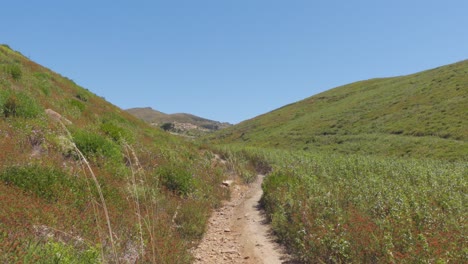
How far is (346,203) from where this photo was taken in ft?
34.8

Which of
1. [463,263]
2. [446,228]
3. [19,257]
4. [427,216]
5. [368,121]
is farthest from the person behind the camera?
[368,121]

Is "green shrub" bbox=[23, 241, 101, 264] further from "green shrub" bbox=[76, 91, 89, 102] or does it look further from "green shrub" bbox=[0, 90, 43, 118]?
"green shrub" bbox=[76, 91, 89, 102]

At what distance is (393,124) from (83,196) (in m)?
54.0

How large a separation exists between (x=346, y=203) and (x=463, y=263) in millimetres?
5091

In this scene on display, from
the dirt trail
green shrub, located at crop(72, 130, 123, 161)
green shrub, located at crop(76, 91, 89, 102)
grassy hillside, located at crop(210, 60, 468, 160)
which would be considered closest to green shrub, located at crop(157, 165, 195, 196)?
the dirt trail

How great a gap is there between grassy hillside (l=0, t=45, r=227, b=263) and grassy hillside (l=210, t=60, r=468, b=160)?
29407mm

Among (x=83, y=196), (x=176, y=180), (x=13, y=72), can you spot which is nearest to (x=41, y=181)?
(x=83, y=196)

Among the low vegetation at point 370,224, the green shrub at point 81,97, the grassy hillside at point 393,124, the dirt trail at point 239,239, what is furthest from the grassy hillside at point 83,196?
the grassy hillside at point 393,124

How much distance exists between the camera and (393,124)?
5378cm

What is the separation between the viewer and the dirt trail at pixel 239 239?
→ 28.2ft

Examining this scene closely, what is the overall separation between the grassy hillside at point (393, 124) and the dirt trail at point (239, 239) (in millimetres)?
26375

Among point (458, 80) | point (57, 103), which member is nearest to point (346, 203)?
point (57, 103)

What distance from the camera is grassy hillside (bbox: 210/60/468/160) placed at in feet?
132

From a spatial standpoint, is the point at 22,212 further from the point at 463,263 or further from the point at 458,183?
the point at 458,183
